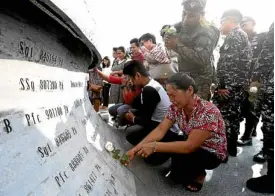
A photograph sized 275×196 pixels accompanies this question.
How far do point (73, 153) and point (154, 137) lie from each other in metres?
1.53

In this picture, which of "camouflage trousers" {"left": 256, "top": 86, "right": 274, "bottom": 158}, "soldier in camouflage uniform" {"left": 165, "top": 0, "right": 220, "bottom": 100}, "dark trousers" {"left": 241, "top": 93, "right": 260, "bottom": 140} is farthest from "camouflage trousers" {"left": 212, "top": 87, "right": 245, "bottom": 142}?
"camouflage trousers" {"left": 256, "top": 86, "right": 274, "bottom": 158}

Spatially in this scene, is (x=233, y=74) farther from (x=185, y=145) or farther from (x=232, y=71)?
(x=185, y=145)

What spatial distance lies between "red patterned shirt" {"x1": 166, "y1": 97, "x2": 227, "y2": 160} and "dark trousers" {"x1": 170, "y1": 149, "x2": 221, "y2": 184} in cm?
6

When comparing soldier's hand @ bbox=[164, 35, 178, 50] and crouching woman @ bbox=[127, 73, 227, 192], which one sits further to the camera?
soldier's hand @ bbox=[164, 35, 178, 50]

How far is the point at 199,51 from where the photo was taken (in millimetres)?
3209

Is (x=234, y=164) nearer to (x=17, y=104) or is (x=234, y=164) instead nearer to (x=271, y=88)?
(x=271, y=88)

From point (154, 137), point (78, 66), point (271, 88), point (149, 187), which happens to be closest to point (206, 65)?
point (271, 88)

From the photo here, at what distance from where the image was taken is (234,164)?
11.1 feet

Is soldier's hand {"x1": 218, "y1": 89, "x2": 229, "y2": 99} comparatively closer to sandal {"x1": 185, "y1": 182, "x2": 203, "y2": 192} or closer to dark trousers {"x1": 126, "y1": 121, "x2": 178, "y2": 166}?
dark trousers {"x1": 126, "y1": 121, "x2": 178, "y2": 166}

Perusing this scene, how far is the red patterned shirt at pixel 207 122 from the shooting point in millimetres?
2451

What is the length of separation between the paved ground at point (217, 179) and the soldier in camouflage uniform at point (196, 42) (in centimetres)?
107

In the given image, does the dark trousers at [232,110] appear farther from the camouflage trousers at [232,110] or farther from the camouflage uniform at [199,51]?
the camouflage uniform at [199,51]

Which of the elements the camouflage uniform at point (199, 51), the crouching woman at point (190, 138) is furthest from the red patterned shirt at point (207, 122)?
the camouflage uniform at point (199, 51)

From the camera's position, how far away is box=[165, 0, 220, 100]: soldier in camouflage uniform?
317 cm
